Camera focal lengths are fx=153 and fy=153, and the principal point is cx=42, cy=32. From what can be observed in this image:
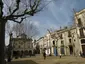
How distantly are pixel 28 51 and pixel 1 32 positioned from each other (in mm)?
69405

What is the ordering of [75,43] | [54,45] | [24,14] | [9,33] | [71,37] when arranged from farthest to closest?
[54,45] < [71,37] < [75,43] < [9,33] < [24,14]

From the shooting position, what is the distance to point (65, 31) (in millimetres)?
59875

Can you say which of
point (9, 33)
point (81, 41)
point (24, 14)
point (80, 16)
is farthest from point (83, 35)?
point (24, 14)

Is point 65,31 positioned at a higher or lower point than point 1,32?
higher

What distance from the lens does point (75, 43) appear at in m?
52.9

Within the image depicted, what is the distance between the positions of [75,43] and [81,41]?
3.42 metres

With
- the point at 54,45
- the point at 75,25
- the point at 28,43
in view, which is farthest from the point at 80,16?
the point at 28,43

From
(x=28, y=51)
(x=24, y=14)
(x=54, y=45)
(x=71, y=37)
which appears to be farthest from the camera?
(x=28, y=51)

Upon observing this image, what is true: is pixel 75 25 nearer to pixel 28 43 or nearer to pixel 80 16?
pixel 80 16

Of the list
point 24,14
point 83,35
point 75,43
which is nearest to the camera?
point 24,14

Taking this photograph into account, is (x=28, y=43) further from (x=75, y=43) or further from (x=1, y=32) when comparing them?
(x=1, y=32)

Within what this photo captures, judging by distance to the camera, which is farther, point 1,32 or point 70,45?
point 70,45

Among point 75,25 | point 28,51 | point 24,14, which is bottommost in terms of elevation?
point 28,51

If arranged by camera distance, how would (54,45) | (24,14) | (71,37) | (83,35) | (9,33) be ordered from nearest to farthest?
(24,14)
(9,33)
(83,35)
(71,37)
(54,45)
